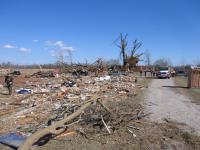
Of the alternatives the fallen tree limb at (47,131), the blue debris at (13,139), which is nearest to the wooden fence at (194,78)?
the fallen tree limb at (47,131)

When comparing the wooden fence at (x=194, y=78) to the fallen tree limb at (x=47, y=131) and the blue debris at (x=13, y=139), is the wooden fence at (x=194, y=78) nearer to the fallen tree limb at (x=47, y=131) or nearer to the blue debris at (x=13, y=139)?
the fallen tree limb at (x=47, y=131)

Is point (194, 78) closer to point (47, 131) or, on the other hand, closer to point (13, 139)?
point (13, 139)

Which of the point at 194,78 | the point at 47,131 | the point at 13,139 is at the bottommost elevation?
the point at 13,139

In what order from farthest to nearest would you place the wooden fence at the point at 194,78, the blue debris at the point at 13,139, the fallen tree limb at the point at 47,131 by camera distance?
the wooden fence at the point at 194,78
the blue debris at the point at 13,139
the fallen tree limb at the point at 47,131

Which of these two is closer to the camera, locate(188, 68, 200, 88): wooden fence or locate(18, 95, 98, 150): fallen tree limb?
locate(18, 95, 98, 150): fallen tree limb

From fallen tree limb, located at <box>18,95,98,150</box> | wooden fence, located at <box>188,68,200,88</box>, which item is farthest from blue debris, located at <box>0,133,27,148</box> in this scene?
wooden fence, located at <box>188,68,200,88</box>

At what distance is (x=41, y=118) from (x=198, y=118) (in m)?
6.16

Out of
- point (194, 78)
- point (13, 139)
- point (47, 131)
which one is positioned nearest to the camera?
point (47, 131)

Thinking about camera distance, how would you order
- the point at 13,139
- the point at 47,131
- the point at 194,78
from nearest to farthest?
the point at 47,131
the point at 13,139
the point at 194,78

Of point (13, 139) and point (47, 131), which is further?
point (13, 139)

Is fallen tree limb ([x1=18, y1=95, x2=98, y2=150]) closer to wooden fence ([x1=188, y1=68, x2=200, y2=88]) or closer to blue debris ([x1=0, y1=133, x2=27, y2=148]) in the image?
blue debris ([x1=0, y1=133, x2=27, y2=148])

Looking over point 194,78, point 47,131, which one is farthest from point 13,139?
point 194,78

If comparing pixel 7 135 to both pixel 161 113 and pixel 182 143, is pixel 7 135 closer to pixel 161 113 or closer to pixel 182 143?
pixel 182 143

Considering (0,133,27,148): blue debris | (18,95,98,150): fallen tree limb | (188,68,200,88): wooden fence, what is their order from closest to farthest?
(18,95,98,150): fallen tree limb < (0,133,27,148): blue debris < (188,68,200,88): wooden fence
